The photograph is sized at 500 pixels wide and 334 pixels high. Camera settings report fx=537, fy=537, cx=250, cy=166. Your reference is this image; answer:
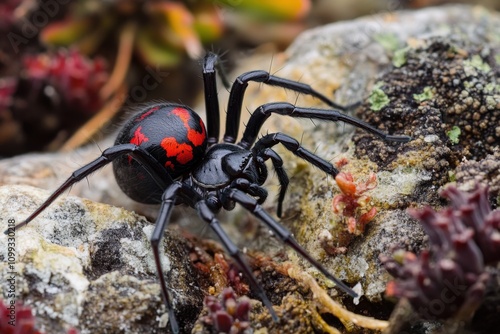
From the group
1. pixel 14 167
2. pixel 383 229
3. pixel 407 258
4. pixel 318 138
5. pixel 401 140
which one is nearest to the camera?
pixel 407 258

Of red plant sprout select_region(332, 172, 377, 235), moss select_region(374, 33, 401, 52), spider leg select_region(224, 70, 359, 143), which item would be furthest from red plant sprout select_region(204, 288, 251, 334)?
moss select_region(374, 33, 401, 52)

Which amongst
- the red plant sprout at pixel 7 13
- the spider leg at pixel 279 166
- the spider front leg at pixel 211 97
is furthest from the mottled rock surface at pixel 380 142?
the red plant sprout at pixel 7 13

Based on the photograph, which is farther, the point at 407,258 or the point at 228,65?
the point at 228,65

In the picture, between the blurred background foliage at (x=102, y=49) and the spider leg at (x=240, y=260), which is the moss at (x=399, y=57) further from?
the spider leg at (x=240, y=260)

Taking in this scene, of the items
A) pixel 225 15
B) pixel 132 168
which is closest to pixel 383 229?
pixel 132 168

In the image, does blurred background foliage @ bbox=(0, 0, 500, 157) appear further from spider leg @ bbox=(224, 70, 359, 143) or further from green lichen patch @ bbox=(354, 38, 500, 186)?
green lichen patch @ bbox=(354, 38, 500, 186)

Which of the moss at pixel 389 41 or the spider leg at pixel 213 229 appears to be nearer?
the spider leg at pixel 213 229

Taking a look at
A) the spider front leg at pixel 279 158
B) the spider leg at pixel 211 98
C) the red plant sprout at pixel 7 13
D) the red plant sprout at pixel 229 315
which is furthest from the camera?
the red plant sprout at pixel 7 13

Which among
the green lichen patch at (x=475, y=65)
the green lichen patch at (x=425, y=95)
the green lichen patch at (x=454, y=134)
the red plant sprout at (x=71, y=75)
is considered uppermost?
the red plant sprout at (x=71, y=75)

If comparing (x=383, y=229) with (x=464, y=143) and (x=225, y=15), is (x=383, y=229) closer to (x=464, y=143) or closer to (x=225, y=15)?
(x=464, y=143)
